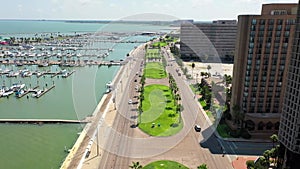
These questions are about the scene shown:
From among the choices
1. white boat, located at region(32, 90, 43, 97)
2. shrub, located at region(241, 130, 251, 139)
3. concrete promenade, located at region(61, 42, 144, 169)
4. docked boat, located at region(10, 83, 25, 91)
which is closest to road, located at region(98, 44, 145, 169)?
concrete promenade, located at region(61, 42, 144, 169)

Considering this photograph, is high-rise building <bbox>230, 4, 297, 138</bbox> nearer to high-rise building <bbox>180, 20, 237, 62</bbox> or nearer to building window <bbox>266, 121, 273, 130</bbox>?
building window <bbox>266, 121, 273, 130</bbox>

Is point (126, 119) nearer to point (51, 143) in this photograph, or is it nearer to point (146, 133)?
point (146, 133)

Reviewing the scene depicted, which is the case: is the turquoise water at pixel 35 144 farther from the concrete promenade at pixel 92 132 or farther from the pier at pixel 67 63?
the pier at pixel 67 63

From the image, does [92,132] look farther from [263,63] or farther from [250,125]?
[263,63]

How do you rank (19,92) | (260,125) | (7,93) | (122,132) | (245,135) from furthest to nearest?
(7,93) < (19,92) < (260,125) < (122,132) < (245,135)

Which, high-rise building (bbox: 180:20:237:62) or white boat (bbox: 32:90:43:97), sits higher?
high-rise building (bbox: 180:20:237:62)

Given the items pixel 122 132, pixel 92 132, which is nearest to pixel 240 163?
pixel 122 132

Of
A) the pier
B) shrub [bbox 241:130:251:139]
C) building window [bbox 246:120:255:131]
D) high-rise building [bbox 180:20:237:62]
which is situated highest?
high-rise building [bbox 180:20:237:62]
